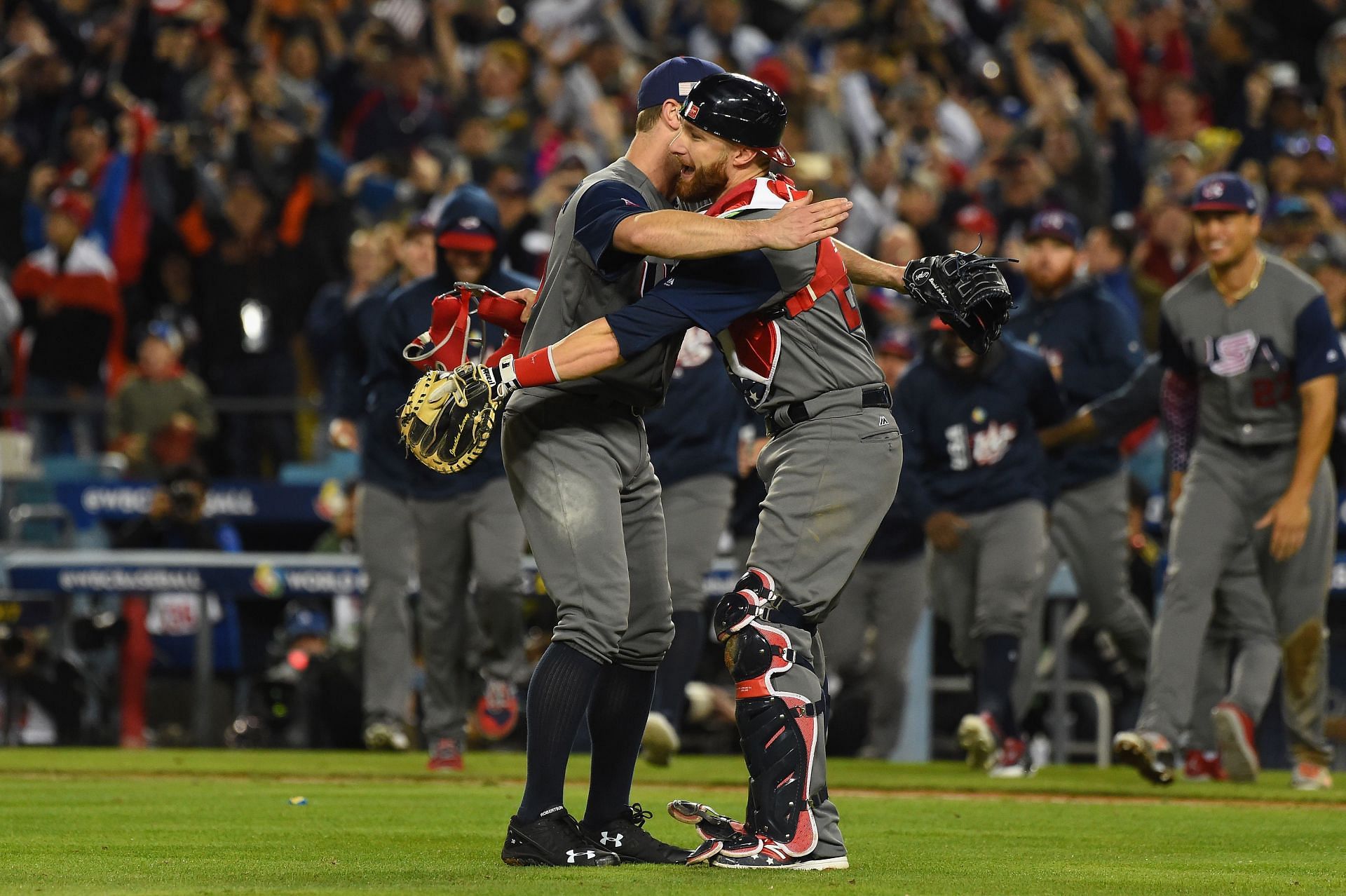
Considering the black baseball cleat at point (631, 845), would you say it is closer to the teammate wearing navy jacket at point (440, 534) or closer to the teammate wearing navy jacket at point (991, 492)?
the teammate wearing navy jacket at point (440, 534)

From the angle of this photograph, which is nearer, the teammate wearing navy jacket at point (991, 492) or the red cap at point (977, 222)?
the teammate wearing navy jacket at point (991, 492)

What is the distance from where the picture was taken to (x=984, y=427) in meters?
10.0

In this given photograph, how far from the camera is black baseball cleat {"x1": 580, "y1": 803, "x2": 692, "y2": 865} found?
557 centimetres

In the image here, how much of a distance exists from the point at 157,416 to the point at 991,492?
689 centimetres

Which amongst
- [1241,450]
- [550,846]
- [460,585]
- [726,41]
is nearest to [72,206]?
[726,41]

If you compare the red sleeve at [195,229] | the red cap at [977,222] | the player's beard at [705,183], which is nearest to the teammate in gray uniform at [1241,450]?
the player's beard at [705,183]

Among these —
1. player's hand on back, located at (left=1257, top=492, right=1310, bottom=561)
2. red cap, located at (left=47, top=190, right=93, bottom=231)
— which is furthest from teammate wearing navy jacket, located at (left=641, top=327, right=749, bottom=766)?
red cap, located at (left=47, top=190, right=93, bottom=231)

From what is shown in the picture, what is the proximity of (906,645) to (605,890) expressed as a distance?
6.44 metres

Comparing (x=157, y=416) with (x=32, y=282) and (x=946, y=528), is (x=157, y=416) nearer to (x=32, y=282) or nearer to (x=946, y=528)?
(x=32, y=282)

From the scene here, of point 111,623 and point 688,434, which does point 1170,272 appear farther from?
point 111,623

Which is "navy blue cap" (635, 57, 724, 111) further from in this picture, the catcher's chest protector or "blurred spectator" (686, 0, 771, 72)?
"blurred spectator" (686, 0, 771, 72)

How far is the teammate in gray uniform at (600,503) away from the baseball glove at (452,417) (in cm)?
12

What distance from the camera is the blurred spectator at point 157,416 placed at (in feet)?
46.7

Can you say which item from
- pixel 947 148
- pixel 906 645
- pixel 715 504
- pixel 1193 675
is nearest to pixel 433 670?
pixel 715 504
